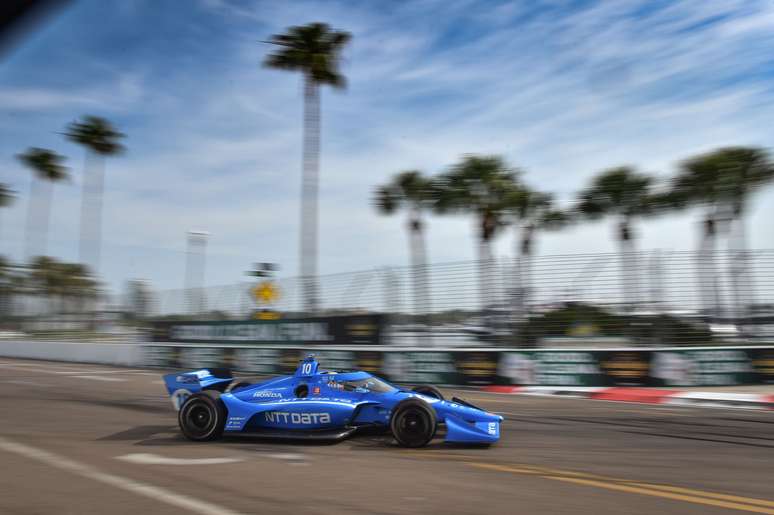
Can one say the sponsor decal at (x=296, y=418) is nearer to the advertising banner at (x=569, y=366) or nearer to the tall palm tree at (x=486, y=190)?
the advertising banner at (x=569, y=366)

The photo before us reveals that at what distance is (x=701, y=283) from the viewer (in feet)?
45.8

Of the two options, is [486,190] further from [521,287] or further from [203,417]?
[203,417]

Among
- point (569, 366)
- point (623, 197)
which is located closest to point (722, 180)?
point (623, 197)

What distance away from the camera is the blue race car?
23.1 ft

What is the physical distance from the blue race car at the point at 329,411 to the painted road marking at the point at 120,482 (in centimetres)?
152

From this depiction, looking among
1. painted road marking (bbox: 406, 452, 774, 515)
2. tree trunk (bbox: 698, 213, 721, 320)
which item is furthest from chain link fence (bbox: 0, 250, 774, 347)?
painted road marking (bbox: 406, 452, 774, 515)

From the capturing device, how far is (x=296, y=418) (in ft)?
24.7

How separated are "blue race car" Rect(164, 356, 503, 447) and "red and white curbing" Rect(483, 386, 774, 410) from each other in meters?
5.61

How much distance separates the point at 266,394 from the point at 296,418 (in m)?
0.51

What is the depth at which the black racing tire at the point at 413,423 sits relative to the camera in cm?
695

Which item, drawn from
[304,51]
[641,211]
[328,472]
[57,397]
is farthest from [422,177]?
[328,472]

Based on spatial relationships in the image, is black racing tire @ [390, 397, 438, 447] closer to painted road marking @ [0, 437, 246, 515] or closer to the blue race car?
the blue race car

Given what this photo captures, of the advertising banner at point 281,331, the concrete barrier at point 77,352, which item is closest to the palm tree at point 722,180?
the advertising banner at point 281,331

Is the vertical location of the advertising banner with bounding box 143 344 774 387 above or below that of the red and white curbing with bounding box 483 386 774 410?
above
